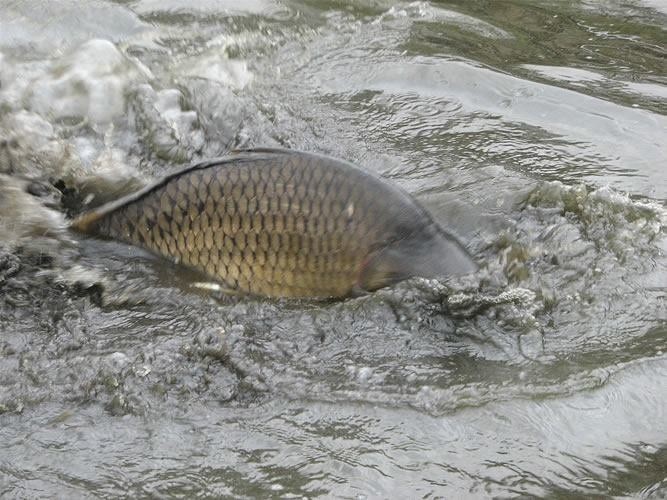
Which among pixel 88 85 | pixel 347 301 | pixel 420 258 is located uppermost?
pixel 88 85

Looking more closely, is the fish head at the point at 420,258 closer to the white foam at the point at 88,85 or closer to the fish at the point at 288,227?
the fish at the point at 288,227

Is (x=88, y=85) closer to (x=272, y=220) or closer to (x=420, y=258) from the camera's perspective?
(x=272, y=220)

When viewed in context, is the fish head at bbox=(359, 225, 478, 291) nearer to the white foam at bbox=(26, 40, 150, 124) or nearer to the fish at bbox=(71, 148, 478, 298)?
the fish at bbox=(71, 148, 478, 298)

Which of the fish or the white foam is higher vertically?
the white foam

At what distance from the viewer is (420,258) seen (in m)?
2.96

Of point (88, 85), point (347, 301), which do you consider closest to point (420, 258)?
point (347, 301)

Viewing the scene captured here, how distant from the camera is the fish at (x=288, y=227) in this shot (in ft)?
9.66

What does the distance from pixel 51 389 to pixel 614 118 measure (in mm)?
3072

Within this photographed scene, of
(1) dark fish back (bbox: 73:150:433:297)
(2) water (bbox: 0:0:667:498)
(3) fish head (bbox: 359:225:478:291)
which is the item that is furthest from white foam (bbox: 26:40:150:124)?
(3) fish head (bbox: 359:225:478:291)

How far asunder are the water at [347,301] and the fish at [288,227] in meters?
0.08

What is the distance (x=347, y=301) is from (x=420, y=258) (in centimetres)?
31

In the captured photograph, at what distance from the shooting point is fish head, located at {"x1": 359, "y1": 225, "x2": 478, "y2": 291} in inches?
116

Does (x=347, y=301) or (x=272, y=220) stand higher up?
(x=272, y=220)

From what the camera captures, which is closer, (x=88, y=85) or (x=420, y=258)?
(x=420, y=258)
